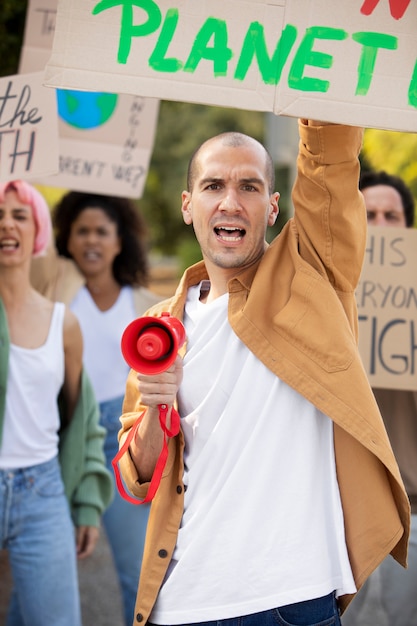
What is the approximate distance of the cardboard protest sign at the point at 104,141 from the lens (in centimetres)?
486

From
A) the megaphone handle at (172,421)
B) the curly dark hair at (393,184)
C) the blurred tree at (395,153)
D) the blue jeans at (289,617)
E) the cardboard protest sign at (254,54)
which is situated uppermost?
the blurred tree at (395,153)

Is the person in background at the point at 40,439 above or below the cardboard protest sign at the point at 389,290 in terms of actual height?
below

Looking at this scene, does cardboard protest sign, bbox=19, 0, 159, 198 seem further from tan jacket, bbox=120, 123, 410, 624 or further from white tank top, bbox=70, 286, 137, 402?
tan jacket, bbox=120, 123, 410, 624

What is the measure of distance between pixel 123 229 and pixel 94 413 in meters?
1.82

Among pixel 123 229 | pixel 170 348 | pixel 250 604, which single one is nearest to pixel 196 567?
pixel 250 604

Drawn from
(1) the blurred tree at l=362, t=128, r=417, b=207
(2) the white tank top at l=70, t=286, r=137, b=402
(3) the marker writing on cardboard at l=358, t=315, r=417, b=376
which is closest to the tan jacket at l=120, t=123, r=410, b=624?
(3) the marker writing on cardboard at l=358, t=315, r=417, b=376

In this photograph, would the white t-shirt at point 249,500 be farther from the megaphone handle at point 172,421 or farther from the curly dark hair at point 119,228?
the curly dark hair at point 119,228

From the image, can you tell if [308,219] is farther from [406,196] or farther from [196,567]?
[406,196]

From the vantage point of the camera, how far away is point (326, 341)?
7.78 ft

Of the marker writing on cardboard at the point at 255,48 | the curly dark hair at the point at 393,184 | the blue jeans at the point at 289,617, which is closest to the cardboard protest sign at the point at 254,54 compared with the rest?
the marker writing on cardboard at the point at 255,48

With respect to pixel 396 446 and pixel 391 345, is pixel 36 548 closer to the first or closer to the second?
pixel 396 446

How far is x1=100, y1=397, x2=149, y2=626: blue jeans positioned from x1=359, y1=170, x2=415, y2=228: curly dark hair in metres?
1.79

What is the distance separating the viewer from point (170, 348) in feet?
7.34

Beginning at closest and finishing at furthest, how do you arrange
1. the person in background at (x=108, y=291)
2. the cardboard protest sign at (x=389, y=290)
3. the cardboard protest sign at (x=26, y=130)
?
the cardboard protest sign at (x=26, y=130)
the cardboard protest sign at (x=389, y=290)
the person in background at (x=108, y=291)
